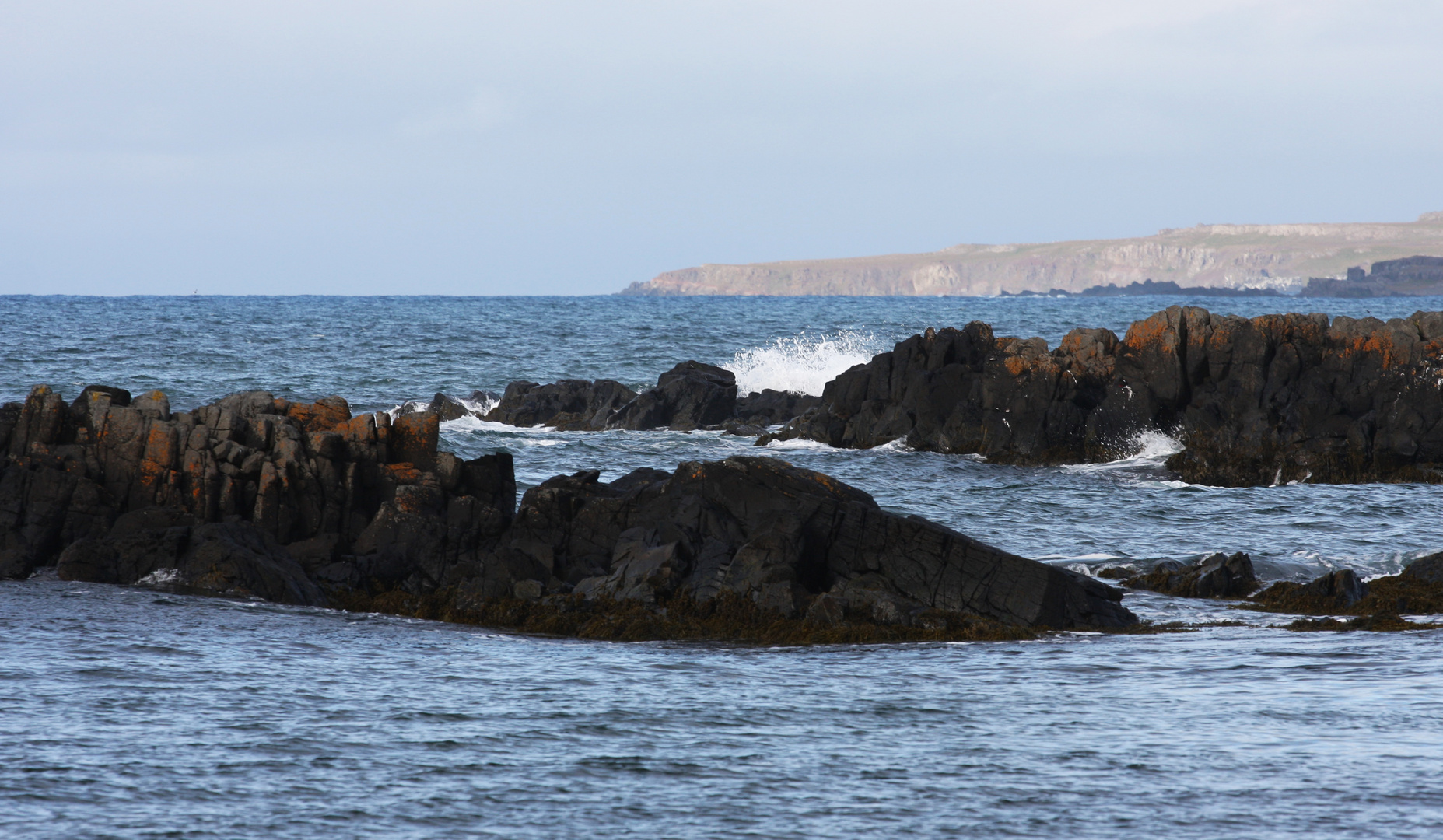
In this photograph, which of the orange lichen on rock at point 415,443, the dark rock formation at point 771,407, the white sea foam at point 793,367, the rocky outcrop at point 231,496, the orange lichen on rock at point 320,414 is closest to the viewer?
the rocky outcrop at point 231,496

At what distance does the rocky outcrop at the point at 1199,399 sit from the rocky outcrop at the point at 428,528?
10863mm

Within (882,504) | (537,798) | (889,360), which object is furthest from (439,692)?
(889,360)

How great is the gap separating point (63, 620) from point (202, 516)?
9.20 ft

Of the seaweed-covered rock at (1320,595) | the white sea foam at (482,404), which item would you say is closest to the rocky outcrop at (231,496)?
the seaweed-covered rock at (1320,595)

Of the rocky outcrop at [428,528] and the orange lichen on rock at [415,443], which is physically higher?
the orange lichen on rock at [415,443]

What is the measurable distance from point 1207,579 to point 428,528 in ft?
27.9

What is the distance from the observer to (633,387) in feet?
127

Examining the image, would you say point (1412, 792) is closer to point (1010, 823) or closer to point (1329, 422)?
point (1010, 823)

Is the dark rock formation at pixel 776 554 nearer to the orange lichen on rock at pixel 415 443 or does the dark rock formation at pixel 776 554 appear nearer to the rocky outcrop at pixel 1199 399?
the orange lichen on rock at pixel 415 443

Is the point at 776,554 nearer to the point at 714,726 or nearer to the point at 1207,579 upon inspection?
the point at 714,726

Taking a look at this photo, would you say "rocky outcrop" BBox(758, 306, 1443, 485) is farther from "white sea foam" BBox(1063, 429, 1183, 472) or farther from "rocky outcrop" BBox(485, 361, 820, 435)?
"rocky outcrop" BBox(485, 361, 820, 435)

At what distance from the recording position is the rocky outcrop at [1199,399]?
72.6 feet

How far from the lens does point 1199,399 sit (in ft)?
78.3

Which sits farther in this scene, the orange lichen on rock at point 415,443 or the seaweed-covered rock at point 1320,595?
the orange lichen on rock at point 415,443
